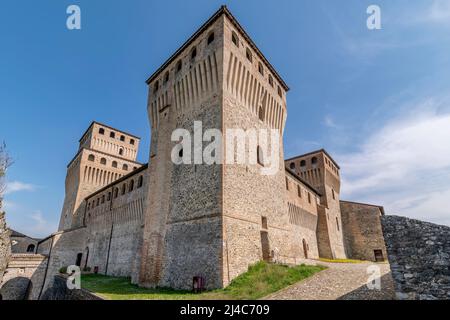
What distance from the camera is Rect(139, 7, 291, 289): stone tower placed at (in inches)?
458

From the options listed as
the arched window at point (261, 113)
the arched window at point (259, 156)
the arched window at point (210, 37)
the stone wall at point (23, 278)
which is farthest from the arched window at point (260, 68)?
the stone wall at point (23, 278)

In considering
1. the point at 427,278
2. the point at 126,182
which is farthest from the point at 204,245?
the point at 126,182

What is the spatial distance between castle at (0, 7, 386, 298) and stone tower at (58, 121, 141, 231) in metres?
5.16

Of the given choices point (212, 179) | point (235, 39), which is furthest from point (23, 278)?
point (235, 39)

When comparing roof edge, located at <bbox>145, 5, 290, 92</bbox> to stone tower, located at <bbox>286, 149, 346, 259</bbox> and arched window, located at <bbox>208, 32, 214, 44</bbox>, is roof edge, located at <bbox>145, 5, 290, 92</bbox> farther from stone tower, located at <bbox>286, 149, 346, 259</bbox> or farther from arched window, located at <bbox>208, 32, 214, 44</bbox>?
stone tower, located at <bbox>286, 149, 346, 259</bbox>

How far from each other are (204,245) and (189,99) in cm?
891

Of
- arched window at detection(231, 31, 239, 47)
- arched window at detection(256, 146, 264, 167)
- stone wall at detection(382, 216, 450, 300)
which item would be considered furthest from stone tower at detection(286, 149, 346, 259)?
stone wall at detection(382, 216, 450, 300)

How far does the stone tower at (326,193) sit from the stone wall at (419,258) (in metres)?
21.7

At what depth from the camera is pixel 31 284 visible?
23.0m

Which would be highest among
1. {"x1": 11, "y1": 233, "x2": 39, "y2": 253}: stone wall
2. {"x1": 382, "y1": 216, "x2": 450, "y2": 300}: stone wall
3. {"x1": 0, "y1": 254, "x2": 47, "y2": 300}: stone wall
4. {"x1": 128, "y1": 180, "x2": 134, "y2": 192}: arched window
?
{"x1": 128, "y1": 180, "x2": 134, "y2": 192}: arched window

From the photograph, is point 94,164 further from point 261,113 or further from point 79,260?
point 261,113

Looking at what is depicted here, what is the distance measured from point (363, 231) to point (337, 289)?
25855 mm

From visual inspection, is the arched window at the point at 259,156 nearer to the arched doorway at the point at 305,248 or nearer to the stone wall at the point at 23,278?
the arched doorway at the point at 305,248
